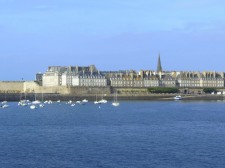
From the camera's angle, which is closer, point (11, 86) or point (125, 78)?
point (11, 86)

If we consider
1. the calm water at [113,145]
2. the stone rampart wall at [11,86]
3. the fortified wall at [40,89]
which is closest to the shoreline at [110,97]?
the fortified wall at [40,89]

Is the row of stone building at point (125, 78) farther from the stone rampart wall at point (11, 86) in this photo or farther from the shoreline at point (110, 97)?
the shoreline at point (110, 97)

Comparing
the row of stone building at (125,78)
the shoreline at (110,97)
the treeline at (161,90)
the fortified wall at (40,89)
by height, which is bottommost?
the shoreline at (110,97)

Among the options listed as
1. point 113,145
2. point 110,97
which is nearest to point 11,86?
point 110,97

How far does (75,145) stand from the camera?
101 ft

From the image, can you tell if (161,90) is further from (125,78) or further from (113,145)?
(113,145)

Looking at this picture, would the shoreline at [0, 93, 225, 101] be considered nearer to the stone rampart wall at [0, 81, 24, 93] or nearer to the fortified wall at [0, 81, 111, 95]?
the fortified wall at [0, 81, 111, 95]

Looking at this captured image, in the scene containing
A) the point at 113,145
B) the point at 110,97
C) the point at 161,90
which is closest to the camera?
the point at 113,145

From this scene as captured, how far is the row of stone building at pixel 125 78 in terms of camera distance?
11419cm

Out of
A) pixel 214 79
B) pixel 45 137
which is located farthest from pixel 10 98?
pixel 45 137

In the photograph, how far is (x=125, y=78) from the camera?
120250 mm

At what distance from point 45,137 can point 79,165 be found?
10.0m

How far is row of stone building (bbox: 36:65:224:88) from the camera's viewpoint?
375 feet

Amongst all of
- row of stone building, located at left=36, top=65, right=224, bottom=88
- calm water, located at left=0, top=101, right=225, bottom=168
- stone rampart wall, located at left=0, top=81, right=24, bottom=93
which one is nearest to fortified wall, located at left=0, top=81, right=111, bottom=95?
stone rampart wall, located at left=0, top=81, right=24, bottom=93
